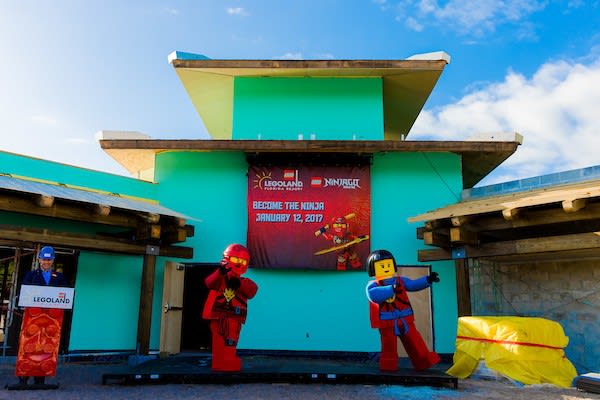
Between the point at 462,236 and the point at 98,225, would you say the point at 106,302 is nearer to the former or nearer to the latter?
the point at 98,225

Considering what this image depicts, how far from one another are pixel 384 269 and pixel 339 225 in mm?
2998

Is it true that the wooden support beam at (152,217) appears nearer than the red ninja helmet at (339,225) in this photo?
Yes

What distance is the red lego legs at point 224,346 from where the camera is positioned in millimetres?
7277

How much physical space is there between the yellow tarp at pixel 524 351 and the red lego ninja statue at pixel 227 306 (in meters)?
3.53

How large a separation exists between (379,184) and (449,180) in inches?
61.2

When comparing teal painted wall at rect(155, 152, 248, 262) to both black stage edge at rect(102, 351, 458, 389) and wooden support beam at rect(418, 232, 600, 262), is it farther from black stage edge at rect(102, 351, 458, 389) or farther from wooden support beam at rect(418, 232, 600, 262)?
wooden support beam at rect(418, 232, 600, 262)

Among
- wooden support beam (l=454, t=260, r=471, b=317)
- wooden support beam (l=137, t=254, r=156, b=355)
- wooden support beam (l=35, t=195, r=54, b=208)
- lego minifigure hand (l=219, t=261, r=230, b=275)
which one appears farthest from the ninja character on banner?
wooden support beam (l=35, t=195, r=54, b=208)

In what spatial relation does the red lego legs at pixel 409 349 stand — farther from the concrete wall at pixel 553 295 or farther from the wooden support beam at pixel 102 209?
the wooden support beam at pixel 102 209

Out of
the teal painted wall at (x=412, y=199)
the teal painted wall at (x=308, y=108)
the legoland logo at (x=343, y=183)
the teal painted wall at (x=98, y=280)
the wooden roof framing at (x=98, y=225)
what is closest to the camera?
the wooden roof framing at (x=98, y=225)

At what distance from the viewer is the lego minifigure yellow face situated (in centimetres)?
765

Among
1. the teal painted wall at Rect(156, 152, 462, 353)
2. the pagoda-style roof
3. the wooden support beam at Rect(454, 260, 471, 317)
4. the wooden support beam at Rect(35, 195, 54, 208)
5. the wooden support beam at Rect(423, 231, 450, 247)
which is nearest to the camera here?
the wooden support beam at Rect(35, 195, 54, 208)

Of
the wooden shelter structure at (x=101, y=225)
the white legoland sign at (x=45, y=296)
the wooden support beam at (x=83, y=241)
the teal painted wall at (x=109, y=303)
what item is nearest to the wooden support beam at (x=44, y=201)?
the wooden shelter structure at (x=101, y=225)

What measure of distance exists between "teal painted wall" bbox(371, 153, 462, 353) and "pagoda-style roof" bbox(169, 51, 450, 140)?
207cm

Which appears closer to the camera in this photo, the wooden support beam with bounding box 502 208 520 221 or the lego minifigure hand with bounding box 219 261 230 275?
the lego minifigure hand with bounding box 219 261 230 275
